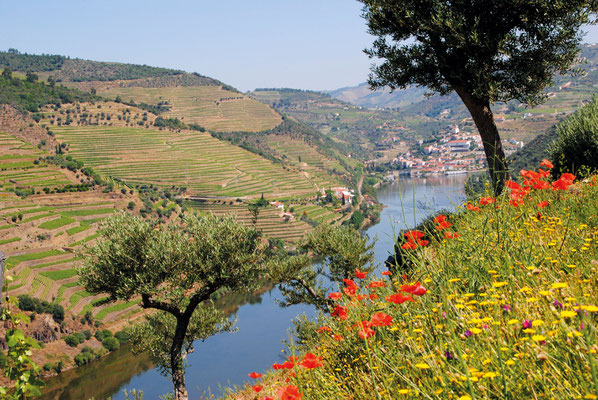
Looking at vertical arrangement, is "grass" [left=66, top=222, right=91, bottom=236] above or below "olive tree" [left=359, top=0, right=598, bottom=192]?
below

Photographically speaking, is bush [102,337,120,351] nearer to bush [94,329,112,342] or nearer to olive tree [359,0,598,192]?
bush [94,329,112,342]

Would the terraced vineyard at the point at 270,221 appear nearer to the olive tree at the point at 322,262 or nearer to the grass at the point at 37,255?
the grass at the point at 37,255

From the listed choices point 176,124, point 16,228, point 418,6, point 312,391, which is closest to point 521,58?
point 418,6

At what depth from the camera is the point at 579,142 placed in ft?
34.9

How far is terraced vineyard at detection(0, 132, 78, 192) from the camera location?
8362 centimetres

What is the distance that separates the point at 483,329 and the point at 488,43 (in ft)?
28.3

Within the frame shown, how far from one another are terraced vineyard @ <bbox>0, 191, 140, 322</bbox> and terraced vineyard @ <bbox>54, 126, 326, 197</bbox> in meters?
38.3

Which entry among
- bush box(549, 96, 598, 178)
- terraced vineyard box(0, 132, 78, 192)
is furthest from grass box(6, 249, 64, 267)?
bush box(549, 96, 598, 178)

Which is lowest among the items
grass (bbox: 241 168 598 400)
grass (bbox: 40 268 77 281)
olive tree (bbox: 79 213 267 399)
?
grass (bbox: 40 268 77 281)

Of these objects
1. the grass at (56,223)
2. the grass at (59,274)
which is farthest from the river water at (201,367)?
the grass at (56,223)

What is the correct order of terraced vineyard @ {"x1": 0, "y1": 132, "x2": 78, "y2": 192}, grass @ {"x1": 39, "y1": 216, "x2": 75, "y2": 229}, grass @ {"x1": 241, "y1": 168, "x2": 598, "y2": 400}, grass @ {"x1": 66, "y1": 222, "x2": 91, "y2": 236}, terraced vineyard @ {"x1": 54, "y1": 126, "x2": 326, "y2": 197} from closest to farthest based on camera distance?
grass @ {"x1": 241, "y1": 168, "x2": 598, "y2": 400} < grass @ {"x1": 39, "y1": 216, "x2": 75, "y2": 229} < grass @ {"x1": 66, "y1": 222, "x2": 91, "y2": 236} < terraced vineyard @ {"x1": 0, "y1": 132, "x2": 78, "y2": 192} < terraced vineyard @ {"x1": 54, "y1": 126, "x2": 326, "y2": 197}

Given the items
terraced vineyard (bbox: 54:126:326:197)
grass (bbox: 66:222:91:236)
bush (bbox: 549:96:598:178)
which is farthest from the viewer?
terraced vineyard (bbox: 54:126:326:197)

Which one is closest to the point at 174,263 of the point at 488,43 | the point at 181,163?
the point at 488,43

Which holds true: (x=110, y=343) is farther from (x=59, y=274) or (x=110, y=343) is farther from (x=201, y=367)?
(x=201, y=367)
